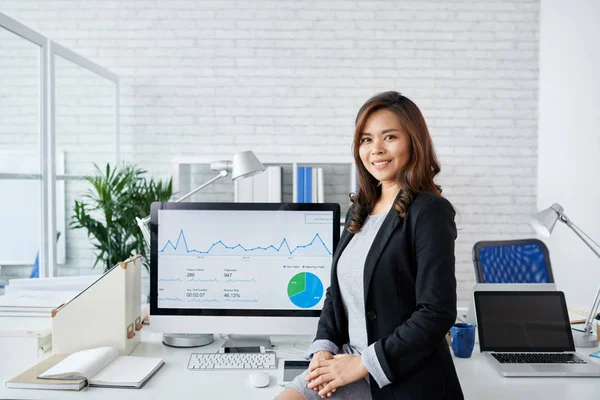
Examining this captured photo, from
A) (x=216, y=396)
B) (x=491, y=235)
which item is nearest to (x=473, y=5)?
(x=491, y=235)

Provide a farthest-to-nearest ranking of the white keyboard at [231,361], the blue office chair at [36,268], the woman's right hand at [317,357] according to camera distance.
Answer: the blue office chair at [36,268] < the white keyboard at [231,361] < the woman's right hand at [317,357]

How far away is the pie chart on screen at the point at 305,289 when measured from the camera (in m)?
1.72

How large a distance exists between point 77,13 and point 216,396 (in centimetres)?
389

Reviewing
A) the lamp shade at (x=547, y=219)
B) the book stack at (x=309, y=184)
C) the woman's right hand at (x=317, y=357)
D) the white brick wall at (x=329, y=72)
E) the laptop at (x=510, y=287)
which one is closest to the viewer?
the woman's right hand at (x=317, y=357)

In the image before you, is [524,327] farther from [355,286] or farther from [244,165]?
[244,165]

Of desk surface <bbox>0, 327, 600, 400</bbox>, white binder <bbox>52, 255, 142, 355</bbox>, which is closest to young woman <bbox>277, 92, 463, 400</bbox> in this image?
desk surface <bbox>0, 327, 600, 400</bbox>

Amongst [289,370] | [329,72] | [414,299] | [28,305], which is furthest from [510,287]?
[329,72]

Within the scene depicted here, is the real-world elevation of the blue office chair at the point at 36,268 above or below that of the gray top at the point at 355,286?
below

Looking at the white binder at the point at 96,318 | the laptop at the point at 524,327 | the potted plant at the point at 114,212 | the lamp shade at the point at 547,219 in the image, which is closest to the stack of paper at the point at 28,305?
the white binder at the point at 96,318

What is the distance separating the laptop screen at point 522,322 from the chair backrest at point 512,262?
1.15 meters

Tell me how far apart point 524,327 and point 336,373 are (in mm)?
699

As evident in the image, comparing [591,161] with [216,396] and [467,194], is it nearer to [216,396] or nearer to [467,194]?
[467,194]

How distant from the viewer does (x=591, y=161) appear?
11.0ft

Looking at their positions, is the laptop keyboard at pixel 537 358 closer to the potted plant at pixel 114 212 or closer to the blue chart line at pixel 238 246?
the blue chart line at pixel 238 246
